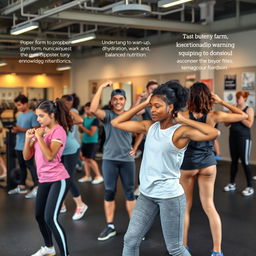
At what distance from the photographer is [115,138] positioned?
3955 mm

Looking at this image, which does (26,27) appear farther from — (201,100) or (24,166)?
(201,100)

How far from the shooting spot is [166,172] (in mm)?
2465

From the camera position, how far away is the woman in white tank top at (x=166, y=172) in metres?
2.45

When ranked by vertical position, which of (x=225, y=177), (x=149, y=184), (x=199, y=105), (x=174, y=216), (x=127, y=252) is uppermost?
(x=199, y=105)

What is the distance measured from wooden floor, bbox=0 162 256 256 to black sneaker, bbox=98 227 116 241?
2.4 inches

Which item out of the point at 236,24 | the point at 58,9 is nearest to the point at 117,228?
the point at 58,9

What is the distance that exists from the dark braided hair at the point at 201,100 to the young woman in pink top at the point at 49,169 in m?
1.10

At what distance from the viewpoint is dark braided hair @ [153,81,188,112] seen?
2.46 meters

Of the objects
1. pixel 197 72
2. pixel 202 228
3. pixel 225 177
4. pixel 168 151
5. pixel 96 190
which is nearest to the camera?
pixel 168 151

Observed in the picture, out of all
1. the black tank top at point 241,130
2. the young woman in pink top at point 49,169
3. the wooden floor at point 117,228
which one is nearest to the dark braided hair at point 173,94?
the young woman in pink top at point 49,169

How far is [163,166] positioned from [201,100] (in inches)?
39.6

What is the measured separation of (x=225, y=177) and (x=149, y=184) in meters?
5.29

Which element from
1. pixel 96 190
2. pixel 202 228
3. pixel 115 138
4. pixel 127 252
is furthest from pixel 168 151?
pixel 96 190

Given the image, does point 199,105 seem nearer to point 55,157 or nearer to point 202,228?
point 55,157
